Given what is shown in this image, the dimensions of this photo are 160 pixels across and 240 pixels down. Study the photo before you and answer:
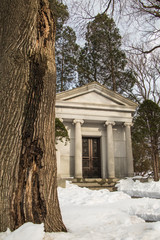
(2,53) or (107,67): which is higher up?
(107,67)

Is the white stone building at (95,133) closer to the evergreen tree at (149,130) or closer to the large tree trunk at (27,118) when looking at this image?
the evergreen tree at (149,130)

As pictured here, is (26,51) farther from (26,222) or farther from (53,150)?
(26,222)

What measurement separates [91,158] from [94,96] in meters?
3.84

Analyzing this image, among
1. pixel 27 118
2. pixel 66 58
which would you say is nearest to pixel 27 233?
pixel 27 118

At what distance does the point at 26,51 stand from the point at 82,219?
267 centimetres

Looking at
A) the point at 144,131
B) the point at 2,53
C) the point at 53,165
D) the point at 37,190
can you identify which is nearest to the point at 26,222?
the point at 37,190

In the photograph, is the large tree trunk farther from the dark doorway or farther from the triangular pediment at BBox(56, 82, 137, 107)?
the dark doorway

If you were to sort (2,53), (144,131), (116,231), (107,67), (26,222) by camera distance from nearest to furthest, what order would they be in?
1. (26,222)
2. (2,53)
3. (116,231)
4. (144,131)
5. (107,67)

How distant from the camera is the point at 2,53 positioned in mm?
2482

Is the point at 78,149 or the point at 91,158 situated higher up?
the point at 78,149

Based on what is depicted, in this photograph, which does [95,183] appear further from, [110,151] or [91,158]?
[91,158]

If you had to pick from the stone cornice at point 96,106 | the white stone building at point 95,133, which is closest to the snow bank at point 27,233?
the white stone building at point 95,133

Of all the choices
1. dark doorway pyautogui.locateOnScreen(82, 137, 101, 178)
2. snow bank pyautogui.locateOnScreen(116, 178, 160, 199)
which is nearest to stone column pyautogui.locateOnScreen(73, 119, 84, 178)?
dark doorway pyautogui.locateOnScreen(82, 137, 101, 178)

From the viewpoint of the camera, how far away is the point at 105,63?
2250 centimetres
